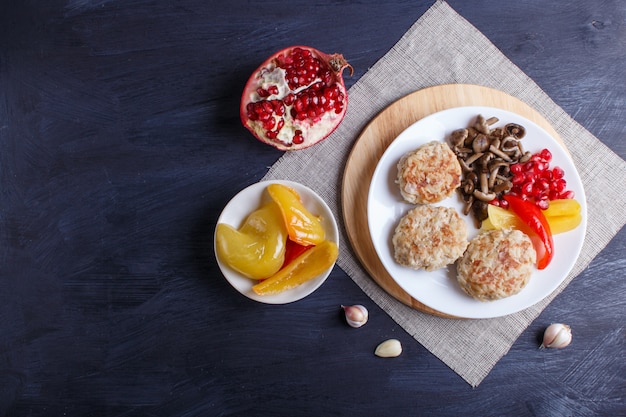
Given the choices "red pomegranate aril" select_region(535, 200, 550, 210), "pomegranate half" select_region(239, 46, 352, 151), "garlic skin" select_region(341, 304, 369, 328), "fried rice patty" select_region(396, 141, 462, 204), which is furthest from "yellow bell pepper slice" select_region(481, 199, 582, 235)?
"pomegranate half" select_region(239, 46, 352, 151)

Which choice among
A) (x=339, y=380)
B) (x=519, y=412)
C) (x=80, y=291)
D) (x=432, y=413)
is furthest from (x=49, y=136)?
(x=519, y=412)

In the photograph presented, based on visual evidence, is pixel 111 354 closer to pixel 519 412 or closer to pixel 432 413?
pixel 432 413

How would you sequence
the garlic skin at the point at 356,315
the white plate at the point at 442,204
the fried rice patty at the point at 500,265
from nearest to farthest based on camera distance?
the fried rice patty at the point at 500,265, the white plate at the point at 442,204, the garlic skin at the point at 356,315

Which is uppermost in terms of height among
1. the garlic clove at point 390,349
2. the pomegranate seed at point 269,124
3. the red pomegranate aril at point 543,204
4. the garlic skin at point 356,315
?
the pomegranate seed at point 269,124

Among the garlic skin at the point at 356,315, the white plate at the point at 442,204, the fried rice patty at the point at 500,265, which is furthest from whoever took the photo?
the garlic skin at the point at 356,315

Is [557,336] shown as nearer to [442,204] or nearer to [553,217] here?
[553,217]

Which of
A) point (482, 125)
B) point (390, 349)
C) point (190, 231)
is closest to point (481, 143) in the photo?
point (482, 125)

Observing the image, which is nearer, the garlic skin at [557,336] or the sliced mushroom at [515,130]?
the sliced mushroom at [515,130]

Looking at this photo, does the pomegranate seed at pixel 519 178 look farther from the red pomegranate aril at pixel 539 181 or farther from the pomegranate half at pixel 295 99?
the pomegranate half at pixel 295 99

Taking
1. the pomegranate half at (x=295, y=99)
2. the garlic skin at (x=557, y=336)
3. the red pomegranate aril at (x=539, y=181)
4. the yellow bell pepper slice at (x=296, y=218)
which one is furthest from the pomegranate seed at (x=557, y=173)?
the yellow bell pepper slice at (x=296, y=218)
